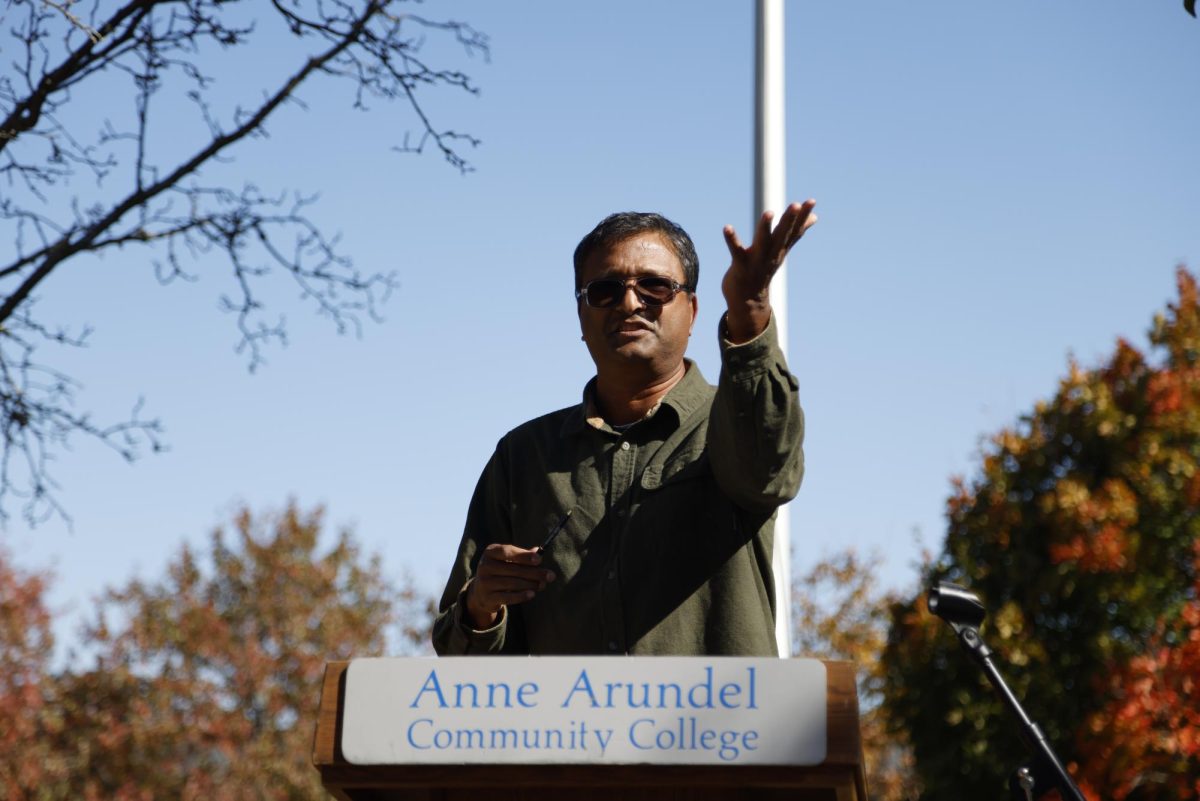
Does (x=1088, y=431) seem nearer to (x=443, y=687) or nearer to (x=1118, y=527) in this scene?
(x=1118, y=527)

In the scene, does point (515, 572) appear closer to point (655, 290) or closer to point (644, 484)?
point (644, 484)

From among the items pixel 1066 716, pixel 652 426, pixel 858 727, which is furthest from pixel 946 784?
pixel 858 727

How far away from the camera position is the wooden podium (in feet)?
6.98

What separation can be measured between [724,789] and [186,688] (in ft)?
77.1

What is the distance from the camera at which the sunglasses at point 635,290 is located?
3.16 m

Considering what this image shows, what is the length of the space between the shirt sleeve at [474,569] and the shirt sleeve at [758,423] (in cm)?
56

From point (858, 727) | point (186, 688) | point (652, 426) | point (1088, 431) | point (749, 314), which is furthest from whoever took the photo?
point (186, 688)

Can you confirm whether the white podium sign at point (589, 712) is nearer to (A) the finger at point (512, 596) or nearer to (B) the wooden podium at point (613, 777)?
(B) the wooden podium at point (613, 777)

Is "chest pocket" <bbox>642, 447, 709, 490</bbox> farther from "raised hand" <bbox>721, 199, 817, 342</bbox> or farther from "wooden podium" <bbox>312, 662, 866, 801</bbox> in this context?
"wooden podium" <bbox>312, 662, 866, 801</bbox>

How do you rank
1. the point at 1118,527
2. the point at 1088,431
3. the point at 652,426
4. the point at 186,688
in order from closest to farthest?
the point at 652,426, the point at 1118,527, the point at 1088,431, the point at 186,688

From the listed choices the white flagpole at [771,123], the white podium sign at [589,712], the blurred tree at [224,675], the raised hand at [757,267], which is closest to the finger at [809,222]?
the raised hand at [757,267]

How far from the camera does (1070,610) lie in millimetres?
12781

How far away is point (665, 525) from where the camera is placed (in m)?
3.02

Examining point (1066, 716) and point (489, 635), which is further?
point (1066, 716)
